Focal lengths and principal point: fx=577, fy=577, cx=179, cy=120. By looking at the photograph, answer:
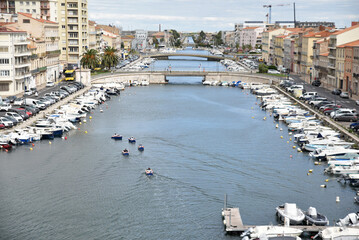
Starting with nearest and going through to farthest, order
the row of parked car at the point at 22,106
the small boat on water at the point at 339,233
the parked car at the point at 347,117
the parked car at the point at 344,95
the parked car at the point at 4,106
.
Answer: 1. the small boat on water at the point at 339,233
2. the row of parked car at the point at 22,106
3. the parked car at the point at 347,117
4. the parked car at the point at 4,106
5. the parked car at the point at 344,95

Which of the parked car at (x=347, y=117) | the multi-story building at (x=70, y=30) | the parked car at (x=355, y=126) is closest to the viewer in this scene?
the parked car at (x=355, y=126)

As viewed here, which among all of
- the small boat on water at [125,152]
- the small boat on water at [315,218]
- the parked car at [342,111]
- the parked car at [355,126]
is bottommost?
the small boat on water at [315,218]

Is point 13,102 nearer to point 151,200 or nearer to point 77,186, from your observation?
point 77,186

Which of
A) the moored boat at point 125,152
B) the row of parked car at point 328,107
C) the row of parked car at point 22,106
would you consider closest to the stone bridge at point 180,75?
the row of parked car at point 328,107

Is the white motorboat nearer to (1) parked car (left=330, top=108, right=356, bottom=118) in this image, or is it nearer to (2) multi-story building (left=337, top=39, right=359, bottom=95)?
(1) parked car (left=330, top=108, right=356, bottom=118)

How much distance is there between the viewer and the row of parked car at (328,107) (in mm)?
63531

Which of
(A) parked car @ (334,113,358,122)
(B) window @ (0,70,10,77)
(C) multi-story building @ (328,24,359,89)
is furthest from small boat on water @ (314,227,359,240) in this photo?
(C) multi-story building @ (328,24,359,89)

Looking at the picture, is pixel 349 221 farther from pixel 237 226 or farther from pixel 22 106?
pixel 22 106

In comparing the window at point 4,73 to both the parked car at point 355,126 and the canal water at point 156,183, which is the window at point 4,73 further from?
the parked car at point 355,126

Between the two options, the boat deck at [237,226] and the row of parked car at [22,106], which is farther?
the row of parked car at [22,106]

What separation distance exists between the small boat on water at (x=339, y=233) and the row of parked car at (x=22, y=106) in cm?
3628

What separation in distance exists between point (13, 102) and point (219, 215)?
41.7 meters

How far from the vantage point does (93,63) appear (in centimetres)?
11119

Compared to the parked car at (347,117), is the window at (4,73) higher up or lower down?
higher up
